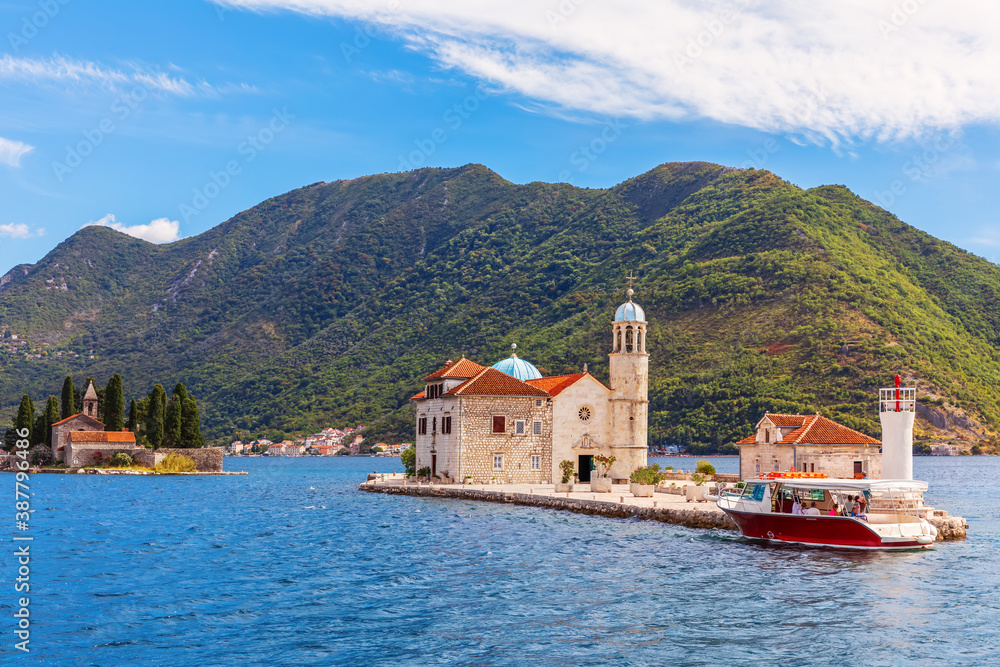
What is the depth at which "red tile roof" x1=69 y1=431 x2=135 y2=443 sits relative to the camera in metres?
89.5

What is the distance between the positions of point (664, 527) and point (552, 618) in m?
17.9

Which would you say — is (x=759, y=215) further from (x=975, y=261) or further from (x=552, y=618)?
(x=552, y=618)

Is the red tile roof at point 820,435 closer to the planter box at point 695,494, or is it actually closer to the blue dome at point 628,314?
the planter box at point 695,494

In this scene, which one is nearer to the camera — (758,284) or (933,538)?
(933,538)

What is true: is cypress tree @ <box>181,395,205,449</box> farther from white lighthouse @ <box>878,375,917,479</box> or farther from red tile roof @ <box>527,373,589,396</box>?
white lighthouse @ <box>878,375,917,479</box>

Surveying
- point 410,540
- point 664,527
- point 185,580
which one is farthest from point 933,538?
point 185,580

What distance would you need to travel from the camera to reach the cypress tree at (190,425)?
309 feet

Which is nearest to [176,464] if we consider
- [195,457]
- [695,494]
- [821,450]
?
[195,457]

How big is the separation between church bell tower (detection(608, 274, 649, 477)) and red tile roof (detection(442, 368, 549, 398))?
4389mm

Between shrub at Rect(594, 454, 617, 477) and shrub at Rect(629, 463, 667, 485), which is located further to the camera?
Result: shrub at Rect(594, 454, 617, 477)

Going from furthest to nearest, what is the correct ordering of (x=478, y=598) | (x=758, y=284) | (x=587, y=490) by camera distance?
(x=758, y=284) < (x=587, y=490) < (x=478, y=598)

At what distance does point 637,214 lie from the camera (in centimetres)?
19475

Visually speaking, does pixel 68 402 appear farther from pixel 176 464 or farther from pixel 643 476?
pixel 643 476

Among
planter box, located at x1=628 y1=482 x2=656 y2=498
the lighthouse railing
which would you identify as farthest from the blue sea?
planter box, located at x1=628 y1=482 x2=656 y2=498
